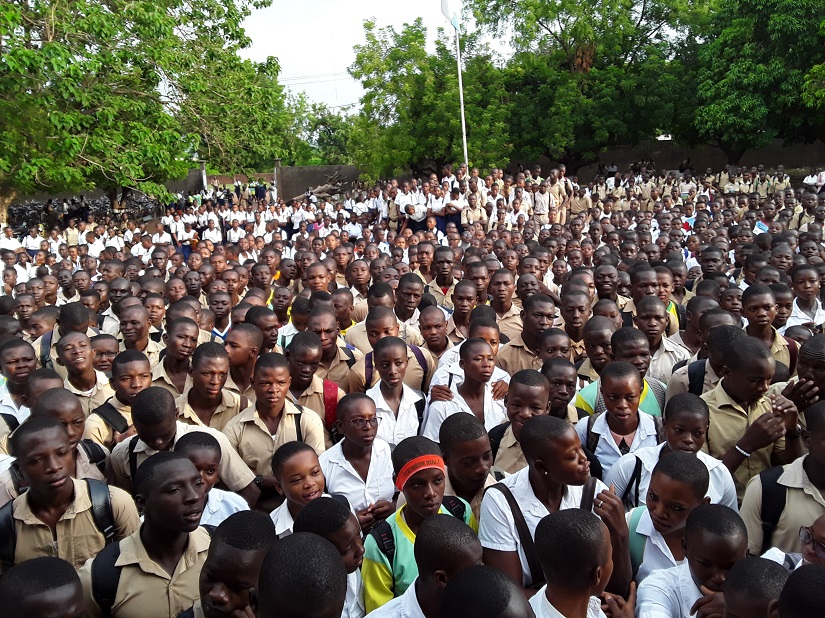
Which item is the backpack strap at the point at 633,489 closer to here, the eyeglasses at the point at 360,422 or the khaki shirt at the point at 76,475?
the eyeglasses at the point at 360,422

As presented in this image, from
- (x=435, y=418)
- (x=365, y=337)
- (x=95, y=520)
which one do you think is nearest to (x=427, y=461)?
(x=435, y=418)

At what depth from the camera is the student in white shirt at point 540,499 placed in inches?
109

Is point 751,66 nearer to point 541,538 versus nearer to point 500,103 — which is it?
point 500,103

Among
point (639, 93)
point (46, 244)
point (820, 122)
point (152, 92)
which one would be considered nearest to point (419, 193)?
point (152, 92)

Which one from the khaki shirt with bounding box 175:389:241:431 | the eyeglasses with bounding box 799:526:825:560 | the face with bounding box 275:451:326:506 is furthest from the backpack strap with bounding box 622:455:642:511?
the khaki shirt with bounding box 175:389:241:431

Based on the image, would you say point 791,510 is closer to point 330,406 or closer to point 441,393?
point 441,393

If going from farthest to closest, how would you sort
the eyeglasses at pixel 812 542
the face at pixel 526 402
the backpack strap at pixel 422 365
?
the backpack strap at pixel 422 365 → the face at pixel 526 402 → the eyeglasses at pixel 812 542

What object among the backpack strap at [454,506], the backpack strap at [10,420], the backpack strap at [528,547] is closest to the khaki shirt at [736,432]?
the backpack strap at [528,547]

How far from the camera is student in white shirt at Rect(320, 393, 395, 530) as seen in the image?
357cm

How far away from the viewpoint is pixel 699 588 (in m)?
2.46

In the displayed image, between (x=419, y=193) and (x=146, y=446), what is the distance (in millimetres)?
13563

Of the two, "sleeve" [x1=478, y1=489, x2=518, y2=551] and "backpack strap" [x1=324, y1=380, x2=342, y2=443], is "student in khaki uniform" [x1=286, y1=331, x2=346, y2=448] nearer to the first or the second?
"backpack strap" [x1=324, y1=380, x2=342, y2=443]

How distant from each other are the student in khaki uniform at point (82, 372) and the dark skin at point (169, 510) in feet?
7.40

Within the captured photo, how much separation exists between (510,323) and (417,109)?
791 inches
